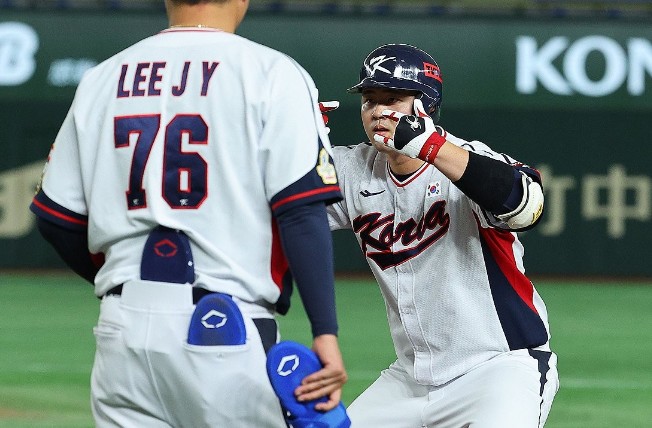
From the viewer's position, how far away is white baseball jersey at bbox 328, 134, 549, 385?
4.58 metres

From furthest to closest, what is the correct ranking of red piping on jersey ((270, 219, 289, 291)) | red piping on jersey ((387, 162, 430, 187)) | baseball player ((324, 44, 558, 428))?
1. red piping on jersey ((387, 162, 430, 187))
2. baseball player ((324, 44, 558, 428))
3. red piping on jersey ((270, 219, 289, 291))

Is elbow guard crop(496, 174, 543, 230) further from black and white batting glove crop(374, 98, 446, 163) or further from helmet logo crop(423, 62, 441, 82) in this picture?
helmet logo crop(423, 62, 441, 82)

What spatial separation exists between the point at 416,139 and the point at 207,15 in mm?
1142

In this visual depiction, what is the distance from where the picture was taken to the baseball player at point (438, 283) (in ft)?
14.6

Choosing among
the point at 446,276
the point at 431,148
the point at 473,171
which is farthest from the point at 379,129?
the point at 446,276

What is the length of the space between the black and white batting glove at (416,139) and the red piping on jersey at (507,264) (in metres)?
0.48

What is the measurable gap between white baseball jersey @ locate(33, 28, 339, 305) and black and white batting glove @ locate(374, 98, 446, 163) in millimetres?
1000

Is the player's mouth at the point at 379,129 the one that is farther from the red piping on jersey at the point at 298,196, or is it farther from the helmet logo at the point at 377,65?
the red piping on jersey at the point at 298,196

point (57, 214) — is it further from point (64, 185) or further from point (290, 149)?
point (290, 149)

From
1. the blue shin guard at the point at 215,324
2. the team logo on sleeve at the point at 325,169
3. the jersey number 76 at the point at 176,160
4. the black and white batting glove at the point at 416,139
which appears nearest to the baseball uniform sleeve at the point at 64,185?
the jersey number 76 at the point at 176,160

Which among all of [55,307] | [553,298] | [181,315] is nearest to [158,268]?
[181,315]

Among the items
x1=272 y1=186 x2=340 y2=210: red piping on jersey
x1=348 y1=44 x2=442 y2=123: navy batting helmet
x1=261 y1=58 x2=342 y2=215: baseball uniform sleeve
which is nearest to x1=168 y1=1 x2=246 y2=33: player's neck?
x1=261 y1=58 x2=342 y2=215: baseball uniform sleeve

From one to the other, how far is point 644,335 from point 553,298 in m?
2.51

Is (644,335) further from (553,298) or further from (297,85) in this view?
(297,85)
